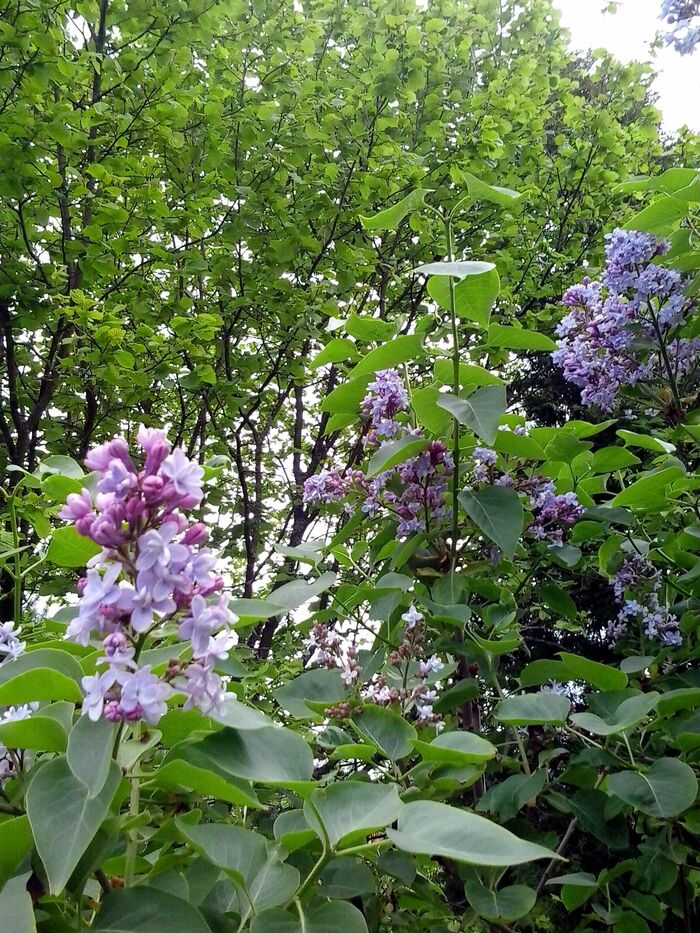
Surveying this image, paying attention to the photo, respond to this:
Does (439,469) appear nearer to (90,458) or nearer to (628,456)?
(628,456)

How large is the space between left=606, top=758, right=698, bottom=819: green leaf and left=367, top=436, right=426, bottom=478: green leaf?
578 mm

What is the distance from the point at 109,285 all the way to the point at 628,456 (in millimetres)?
3656

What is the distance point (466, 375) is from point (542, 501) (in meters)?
0.36

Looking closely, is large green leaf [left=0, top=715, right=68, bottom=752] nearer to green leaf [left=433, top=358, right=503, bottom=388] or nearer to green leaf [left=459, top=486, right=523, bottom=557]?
green leaf [left=459, top=486, right=523, bottom=557]

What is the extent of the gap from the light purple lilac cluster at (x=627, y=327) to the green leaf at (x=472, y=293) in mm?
557

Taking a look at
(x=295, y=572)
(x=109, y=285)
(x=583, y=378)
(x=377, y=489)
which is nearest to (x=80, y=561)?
(x=377, y=489)

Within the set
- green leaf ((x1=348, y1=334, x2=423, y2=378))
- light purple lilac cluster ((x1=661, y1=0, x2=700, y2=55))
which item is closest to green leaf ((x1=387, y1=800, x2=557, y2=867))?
green leaf ((x1=348, y1=334, x2=423, y2=378))

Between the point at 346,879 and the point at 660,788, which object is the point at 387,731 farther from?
A: the point at 660,788

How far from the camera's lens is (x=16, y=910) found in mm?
552

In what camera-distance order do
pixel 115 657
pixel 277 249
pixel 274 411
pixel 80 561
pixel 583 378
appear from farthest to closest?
1. pixel 274 411
2. pixel 277 249
3. pixel 583 378
4. pixel 80 561
5. pixel 115 657

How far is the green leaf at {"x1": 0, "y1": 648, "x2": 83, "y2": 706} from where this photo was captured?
65 cm

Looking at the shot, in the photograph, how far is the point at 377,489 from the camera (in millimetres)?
1445

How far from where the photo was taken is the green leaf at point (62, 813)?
1.85 feet

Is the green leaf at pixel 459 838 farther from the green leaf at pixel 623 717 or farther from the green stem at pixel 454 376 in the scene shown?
the green stem at pixel 454 376
